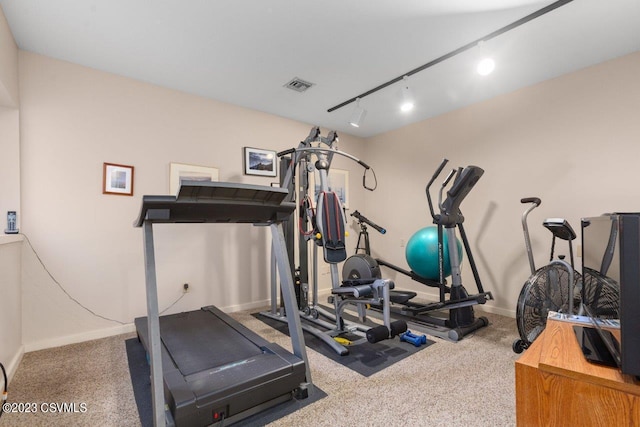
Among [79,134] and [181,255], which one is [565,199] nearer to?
[181,255]

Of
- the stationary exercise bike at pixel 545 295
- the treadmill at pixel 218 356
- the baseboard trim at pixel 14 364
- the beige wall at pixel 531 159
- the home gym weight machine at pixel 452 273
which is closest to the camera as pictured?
the treadmill at pixel 218 356

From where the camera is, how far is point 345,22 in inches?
90.4

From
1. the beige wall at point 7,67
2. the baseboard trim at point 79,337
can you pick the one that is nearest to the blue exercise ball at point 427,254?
the baseboard trim at point 79,337

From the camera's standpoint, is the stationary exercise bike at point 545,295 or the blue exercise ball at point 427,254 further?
the blue exercise ball at point 427,254

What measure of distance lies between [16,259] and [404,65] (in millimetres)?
3681

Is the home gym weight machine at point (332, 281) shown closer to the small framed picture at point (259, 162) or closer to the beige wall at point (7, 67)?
the small framed picture at point (259, 162)

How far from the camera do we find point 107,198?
3004mm

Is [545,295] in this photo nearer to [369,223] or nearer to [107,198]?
[369,223]

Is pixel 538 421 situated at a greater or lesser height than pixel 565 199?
→ lesser

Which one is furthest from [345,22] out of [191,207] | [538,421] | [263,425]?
[263,425]

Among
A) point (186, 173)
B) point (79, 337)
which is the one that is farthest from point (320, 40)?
point (79, 337)

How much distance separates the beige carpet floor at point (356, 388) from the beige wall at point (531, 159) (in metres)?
1.26

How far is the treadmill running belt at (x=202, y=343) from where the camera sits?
6.35 ft

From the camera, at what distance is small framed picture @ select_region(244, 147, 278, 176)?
388 centimetres
